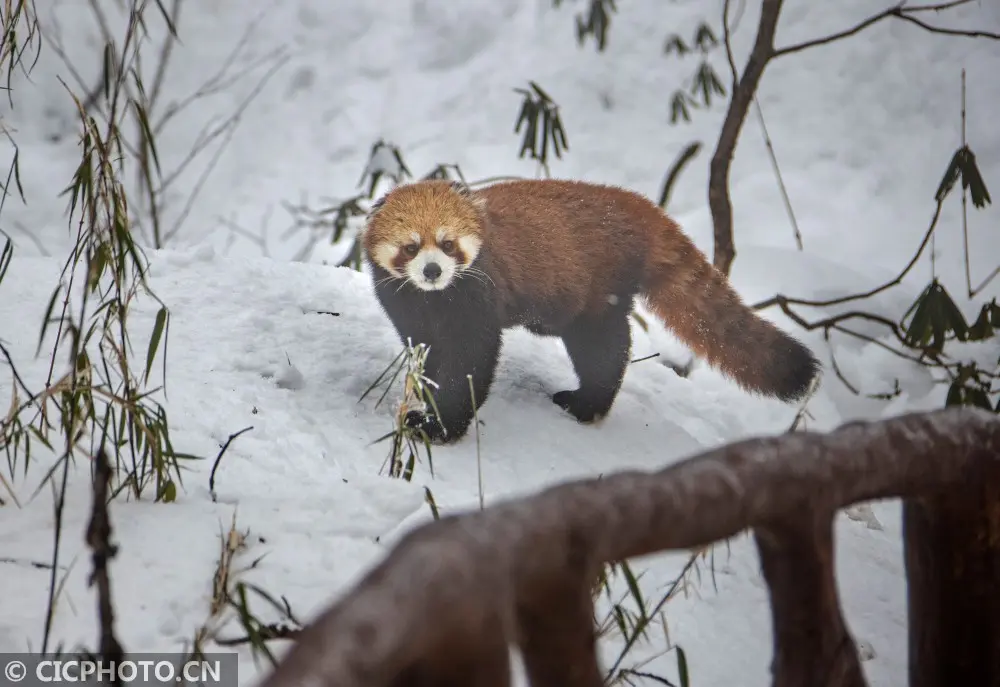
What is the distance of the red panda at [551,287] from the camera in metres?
2.47

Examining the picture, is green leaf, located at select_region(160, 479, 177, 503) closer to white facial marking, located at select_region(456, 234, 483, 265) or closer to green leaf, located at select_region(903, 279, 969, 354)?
white facial marking, located at select_region(456, 234, 483, 265)

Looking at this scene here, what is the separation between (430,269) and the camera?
2.39 m

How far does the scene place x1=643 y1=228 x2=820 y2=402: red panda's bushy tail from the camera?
2670 mm

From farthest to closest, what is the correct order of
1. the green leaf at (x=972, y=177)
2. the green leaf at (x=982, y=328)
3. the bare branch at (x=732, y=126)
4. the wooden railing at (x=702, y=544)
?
the bare branch at (x=732, y=126), the green leaf at (x=972, y=177), the green leaf at (x=982, y=328), the wooden railing at (x=702, y=544)

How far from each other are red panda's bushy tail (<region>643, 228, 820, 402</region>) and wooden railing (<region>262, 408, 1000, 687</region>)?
4.94ft

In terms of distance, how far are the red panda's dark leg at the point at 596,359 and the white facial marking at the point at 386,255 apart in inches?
25.5

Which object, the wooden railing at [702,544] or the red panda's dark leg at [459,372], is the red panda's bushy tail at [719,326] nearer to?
the red panda's dark leg at [459,372]

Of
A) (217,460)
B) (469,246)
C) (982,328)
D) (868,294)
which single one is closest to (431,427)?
(469,246)

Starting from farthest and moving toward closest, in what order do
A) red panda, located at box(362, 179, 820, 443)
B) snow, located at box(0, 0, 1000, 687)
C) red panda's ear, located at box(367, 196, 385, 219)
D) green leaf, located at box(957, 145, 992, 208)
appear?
green leaf, located at box(957, 145, 992, 208), red panda's ear, located at box(367, 196, 385, 219), red panda, located at box(362, 179, 820, 443), snow, located at box(0, 0, 1000, 687)

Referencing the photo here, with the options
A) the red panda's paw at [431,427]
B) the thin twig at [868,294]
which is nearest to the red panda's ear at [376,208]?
the red panda's paw at [431,427]

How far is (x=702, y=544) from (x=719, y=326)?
1.94m

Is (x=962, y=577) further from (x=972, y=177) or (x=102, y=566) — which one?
(x=972, y=177)

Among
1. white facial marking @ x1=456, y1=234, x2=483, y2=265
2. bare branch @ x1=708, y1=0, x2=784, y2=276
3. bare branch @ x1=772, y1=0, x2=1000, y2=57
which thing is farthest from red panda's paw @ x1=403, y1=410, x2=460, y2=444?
bare branch @ x1=772, y1=0, x2=1000, y2=57

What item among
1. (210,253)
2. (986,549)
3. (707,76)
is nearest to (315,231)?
(707,76)
